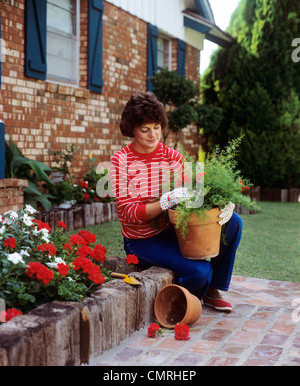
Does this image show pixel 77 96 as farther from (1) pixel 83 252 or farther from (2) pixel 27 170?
(1) pixel 83 252

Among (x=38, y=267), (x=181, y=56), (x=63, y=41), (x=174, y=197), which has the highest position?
(x=181, y=56)

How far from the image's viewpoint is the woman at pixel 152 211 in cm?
329

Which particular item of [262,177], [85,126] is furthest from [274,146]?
[85,126]

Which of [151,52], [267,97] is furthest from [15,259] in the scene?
[267,97]

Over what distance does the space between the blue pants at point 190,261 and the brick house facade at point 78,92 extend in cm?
321

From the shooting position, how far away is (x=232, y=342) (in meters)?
2.89

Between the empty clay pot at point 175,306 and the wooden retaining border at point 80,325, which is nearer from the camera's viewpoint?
the wooden retaining border at point 80,325

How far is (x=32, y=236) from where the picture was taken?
9.91ft

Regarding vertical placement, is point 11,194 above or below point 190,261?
above

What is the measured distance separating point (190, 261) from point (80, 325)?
105 cm

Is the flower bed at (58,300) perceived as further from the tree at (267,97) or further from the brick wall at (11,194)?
the tree at (267,97)

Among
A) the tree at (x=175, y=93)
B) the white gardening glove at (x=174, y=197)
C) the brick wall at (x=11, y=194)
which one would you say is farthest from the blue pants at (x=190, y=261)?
the tree at (x=175, y=93)
